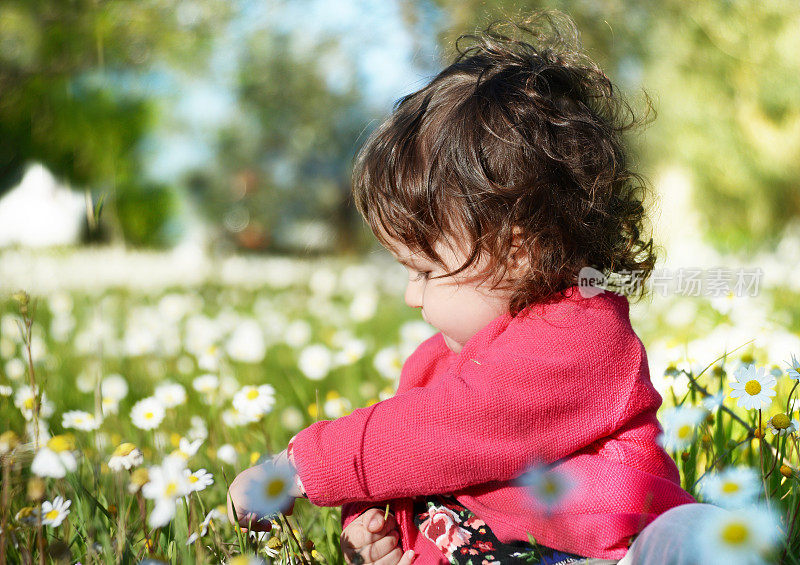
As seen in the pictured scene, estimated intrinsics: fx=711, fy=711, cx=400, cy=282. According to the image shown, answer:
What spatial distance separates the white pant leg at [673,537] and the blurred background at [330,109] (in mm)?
988

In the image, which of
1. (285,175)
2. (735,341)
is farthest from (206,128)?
(735,341)

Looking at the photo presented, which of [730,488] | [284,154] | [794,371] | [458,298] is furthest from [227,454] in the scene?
[284,154]

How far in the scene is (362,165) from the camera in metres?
1.56

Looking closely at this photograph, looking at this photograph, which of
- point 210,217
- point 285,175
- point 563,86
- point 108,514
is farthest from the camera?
point 210,217

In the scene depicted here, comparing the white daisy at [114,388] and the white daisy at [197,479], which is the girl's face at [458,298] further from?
the white daisy at [114,388]

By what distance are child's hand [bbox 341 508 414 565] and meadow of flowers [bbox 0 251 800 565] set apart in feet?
0.31

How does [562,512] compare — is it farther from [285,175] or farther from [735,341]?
[285,175]

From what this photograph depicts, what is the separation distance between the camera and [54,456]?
127 cm

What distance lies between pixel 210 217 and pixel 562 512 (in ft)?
57.2

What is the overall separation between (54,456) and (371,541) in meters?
0.59

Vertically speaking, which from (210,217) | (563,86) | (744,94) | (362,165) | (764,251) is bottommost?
(210,217)

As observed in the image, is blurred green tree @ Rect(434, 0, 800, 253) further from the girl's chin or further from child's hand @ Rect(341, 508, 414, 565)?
child's hand @ Rect(341, 508, 414, 565)

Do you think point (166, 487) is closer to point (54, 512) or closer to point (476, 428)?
point (54, 512)

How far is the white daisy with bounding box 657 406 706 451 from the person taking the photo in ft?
4.54
